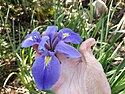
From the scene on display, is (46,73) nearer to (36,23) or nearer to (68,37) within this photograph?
(68,37)

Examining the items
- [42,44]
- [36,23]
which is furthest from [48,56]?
[36,23]

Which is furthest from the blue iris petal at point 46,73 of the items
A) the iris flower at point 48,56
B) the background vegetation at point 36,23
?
the background vegetation at point 36,23

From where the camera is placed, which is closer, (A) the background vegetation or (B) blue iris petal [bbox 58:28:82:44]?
(B) blue iris petal [bbox 58:28:82:44]

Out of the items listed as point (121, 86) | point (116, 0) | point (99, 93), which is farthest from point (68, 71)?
point (116, 0)

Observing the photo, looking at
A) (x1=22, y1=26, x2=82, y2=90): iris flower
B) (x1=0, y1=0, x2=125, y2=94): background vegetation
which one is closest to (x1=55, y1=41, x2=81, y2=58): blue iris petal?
(x1=22, y1=26, x2=82, y2=90): iris flower

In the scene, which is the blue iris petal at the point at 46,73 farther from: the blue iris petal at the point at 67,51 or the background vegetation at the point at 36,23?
the background vegetation at the point at 36,23

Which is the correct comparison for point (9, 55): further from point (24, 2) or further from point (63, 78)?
point (63, 78)

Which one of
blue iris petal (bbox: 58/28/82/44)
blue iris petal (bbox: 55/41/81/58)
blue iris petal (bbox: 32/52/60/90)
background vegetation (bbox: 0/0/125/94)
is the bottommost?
background vegetation (bbox: 0/0/125/94)

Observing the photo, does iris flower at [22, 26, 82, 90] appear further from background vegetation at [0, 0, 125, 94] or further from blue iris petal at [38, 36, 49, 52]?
background vegetation at [0, 0, 125, 94]
